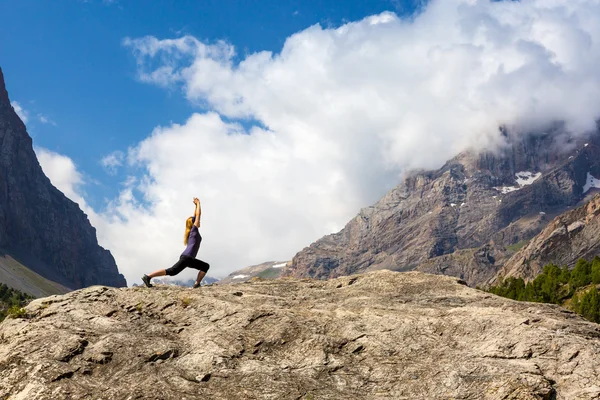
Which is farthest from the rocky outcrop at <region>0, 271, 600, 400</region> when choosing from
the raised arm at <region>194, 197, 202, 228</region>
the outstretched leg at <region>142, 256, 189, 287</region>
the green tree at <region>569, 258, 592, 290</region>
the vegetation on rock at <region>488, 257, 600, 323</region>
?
the green tree at <region>569, 258, 592, 290</region>

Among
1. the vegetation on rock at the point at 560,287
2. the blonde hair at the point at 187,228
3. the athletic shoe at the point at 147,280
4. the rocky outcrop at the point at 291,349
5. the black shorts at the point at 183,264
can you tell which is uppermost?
the vegetation on rock at the point at 560,287

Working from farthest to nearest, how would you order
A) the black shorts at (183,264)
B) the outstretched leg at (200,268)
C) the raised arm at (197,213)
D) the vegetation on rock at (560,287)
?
1. the vegetation on rock at (560,287)
2. the outstretched leg at (200,268)
3. the raised arm at (197,213)
4. the black shorts at (183,264)

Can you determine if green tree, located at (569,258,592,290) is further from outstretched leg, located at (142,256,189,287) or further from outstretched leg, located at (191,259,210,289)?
outstretched leg, located at (142,256,189,287)

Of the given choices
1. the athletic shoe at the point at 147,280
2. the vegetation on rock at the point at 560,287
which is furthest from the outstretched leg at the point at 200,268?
the vegetation on rock at the point at 560,287

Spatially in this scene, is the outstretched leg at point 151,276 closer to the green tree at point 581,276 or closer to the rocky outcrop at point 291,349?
the rocky outcrop at point 291,349

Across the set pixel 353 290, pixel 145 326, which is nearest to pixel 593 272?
pixel 353 290

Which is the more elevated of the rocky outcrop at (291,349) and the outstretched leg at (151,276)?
the outstretched leg at (151,276)

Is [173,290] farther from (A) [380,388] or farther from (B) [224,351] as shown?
A: (A) [380,388]

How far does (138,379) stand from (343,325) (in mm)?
6700

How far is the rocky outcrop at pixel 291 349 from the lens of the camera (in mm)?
14336

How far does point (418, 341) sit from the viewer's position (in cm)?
1717

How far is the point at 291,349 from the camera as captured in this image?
1681 centimetres

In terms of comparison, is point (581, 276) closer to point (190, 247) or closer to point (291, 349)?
point (190, 247)

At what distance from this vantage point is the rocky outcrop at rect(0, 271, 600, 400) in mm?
14336
